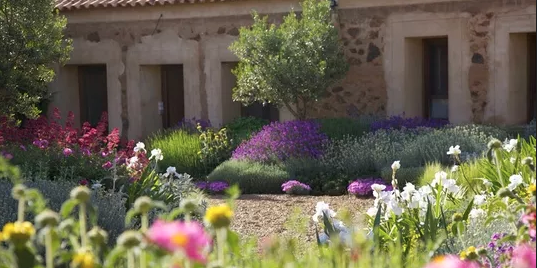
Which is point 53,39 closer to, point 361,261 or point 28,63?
point 28,63

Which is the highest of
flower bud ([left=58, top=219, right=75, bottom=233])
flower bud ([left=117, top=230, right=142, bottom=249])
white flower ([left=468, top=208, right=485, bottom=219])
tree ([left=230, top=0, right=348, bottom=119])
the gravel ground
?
tree ([left=230, top=0, right=348, bottom=119])

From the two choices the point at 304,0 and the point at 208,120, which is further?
the point at 208,120

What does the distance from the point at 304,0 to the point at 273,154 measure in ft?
9.36

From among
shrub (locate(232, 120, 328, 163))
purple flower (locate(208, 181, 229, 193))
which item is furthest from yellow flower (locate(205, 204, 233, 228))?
shrub (locate(232, 120, 328, 163))

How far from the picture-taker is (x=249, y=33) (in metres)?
13.5

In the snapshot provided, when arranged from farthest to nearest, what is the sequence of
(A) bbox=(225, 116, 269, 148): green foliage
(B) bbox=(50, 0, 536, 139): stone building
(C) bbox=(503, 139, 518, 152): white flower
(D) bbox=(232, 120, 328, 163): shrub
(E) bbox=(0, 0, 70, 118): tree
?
(A) bbox=(225, 116, 269, 148): green foliage → (E) bbox=(0, 0, 70, 118): tree → (B) bbox=(50, 0, 536, 139): stone building → (D) bbox=(232, 120, 328, 163): shrub → (C) bbox=(503, 139, 518, 152): white flower

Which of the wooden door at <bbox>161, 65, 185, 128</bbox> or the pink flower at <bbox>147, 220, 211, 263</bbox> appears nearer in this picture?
the pink flower at <bbox>147, 220, 211, 263</bbox>

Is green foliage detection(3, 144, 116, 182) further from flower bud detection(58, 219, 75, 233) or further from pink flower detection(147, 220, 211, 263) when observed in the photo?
pink flower detection(147, 220, 211, 263)

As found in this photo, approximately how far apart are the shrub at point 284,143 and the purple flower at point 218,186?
2.55ft

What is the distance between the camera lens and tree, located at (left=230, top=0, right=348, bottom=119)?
1316 centimetres

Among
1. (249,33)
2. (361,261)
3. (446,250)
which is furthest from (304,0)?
(361,261)

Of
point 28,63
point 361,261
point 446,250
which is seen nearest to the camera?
point 361,261

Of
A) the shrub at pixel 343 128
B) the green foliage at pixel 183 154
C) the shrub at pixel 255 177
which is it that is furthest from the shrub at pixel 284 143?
the green foliage at pixel 183 154

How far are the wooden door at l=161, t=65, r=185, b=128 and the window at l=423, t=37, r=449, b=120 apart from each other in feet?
15.0
